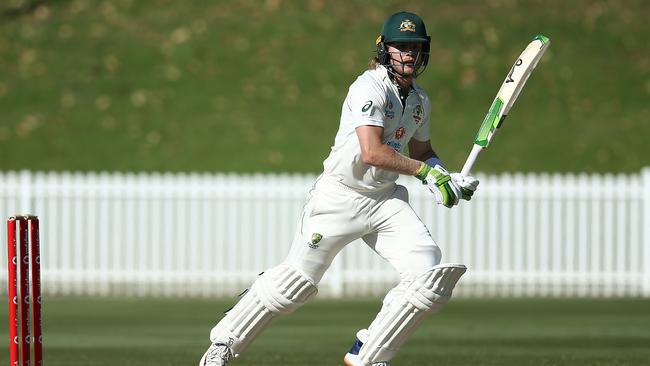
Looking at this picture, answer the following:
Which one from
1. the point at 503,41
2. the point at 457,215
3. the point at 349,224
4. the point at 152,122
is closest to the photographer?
the point at 349,224

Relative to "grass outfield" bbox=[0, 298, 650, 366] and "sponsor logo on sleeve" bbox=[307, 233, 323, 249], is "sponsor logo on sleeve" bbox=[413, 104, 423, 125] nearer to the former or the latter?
"sponsor logo on sleeve" bbox=[307, 233, 323, 249]

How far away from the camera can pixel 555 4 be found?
941 inches

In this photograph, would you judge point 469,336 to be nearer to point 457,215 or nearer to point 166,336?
point 166,336

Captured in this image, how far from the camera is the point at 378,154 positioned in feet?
Result: 19.0

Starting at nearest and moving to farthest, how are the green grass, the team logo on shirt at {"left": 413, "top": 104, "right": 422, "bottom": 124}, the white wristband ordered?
the team logo on shirt at {"left": 413, "top": 104, "right": 422, "bottom": 124}
the white wristband
the green grass

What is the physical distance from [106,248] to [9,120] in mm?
7280

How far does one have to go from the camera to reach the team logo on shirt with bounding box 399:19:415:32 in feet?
19.7

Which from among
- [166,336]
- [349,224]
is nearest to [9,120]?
[166,336]

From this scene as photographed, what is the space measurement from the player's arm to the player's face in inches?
13.0

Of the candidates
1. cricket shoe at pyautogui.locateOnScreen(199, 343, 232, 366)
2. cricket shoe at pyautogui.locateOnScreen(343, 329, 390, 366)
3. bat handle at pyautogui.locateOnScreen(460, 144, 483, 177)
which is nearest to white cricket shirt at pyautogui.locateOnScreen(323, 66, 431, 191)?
bat handle at pyautogui.locateOnScreen(460, 144, 483, 177)

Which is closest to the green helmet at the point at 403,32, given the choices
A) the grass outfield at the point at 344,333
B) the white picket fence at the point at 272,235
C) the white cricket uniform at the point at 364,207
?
the white cricket uniform at the point at 364,207

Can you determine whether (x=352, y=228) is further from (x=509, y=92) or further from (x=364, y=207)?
(x=509, y=92)

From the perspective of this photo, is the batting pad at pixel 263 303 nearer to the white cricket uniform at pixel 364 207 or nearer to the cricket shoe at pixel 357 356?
the white cricket uniform at pixel 364 207

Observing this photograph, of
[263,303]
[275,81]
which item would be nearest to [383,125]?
[263,303]
